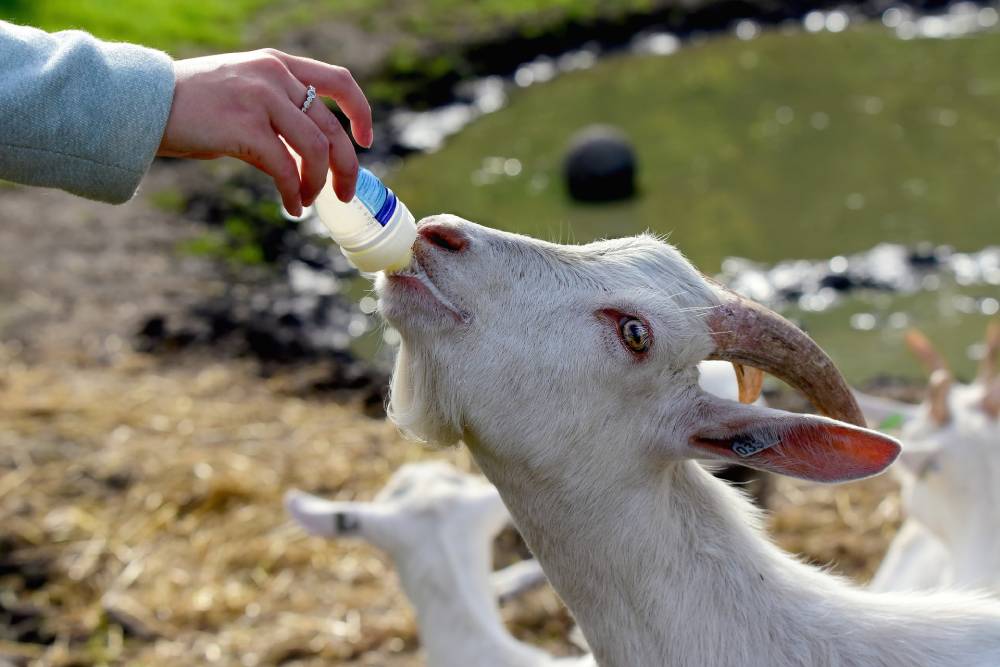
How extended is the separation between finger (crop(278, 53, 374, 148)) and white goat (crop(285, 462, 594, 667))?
241 centimetres

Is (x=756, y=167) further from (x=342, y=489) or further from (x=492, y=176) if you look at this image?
(x=342, y=489)

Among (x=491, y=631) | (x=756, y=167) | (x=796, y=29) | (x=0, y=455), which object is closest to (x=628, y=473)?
(x=491, y=631)

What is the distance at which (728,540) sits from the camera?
284 centimetres

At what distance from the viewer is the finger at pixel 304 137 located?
229 cm

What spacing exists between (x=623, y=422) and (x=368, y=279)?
214cm

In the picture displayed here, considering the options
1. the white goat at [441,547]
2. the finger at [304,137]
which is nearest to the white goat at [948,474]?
the white goat at [441,547]

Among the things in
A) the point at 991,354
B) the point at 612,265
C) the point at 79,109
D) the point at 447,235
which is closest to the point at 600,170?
the point at 991,354

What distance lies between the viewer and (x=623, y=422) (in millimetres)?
2736

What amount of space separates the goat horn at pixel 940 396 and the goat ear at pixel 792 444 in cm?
259

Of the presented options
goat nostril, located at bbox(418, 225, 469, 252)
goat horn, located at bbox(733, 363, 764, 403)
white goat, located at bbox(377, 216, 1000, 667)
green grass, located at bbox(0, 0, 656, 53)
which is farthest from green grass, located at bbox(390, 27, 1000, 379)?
goat nostril, located at bbox(418, 225, 469, 252)

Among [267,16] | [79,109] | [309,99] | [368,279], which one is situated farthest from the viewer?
[267,16]

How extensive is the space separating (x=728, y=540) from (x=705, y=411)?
1.13 feet

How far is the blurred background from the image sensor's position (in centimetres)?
591

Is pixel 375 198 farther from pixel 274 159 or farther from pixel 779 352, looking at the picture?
pixel 779 352
